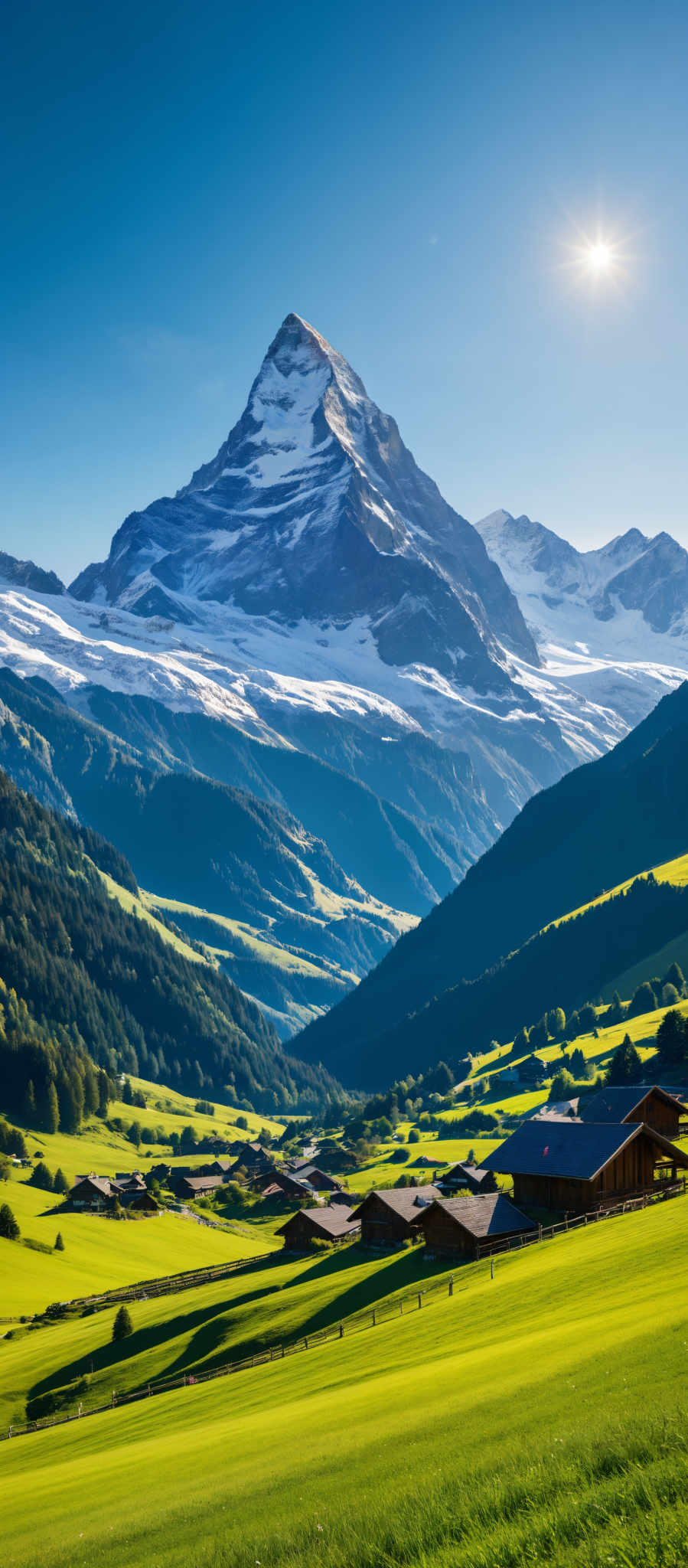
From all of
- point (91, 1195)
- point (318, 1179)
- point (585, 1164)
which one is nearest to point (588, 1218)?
point (585, 1164)

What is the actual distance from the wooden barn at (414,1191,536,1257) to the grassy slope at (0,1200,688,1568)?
50.4 feet

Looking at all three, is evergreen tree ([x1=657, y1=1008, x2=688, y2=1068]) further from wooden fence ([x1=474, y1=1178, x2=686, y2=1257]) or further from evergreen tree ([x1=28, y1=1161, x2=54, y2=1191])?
evergreen tree ([x1=28, y1=1161, x2=54, y2=1191])

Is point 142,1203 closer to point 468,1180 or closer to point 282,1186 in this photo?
point 282,1186

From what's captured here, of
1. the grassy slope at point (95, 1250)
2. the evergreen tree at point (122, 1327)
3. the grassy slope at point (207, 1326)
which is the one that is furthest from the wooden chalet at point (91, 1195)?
the evergreen tree at point (122, 1327)

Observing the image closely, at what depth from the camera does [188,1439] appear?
4000 centimetres

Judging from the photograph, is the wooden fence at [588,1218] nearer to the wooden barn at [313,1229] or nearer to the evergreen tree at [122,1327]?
the evergreen tree at [122,1327]

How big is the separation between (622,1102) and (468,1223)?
1844cm

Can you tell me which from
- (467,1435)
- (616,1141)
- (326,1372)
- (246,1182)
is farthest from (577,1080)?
(467,1435)

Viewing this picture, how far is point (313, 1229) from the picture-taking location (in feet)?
319

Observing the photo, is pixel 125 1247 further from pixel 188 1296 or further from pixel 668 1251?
pixel 668 1251

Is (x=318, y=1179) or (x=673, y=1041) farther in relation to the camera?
(x=318, y=1179)

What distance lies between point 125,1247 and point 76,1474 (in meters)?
92.4

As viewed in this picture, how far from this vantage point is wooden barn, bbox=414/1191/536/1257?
63.6 meters

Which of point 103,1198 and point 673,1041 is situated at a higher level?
point 103,1198
